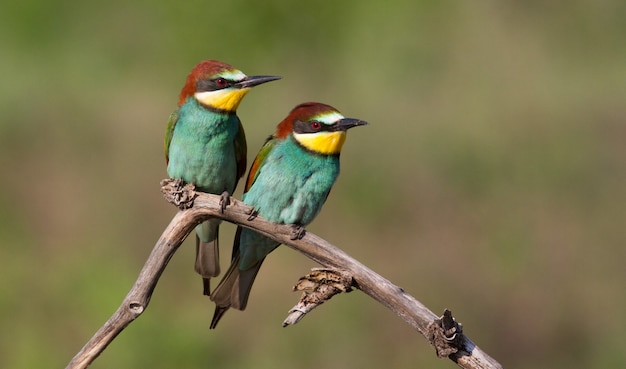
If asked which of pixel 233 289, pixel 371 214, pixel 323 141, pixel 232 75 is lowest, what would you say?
pixel 371 214

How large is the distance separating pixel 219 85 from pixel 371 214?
89.5 inches

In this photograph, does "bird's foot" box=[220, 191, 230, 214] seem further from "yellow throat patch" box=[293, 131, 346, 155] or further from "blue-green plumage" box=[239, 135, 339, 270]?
"yellow throat patch" box=[293, 131, 346, 155]

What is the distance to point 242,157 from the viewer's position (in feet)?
12.4

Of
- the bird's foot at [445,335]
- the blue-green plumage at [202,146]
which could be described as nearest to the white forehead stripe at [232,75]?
the blue-green plumage at [202,146]

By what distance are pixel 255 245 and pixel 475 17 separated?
11.8 feet

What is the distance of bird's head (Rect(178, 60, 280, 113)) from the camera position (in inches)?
136

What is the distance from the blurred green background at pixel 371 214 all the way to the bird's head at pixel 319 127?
173 cm

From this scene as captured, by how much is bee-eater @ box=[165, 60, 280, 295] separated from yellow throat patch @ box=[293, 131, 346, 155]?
9.5 inches

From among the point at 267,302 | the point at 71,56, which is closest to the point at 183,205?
the point at 267,302

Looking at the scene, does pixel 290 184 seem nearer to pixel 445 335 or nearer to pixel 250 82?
pixel 250 82

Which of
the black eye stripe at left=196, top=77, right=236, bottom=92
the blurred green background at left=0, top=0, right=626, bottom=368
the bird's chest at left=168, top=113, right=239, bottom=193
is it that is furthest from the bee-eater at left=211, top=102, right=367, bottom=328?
the blurred green background at left=0, top=0, right=626, bottom=368

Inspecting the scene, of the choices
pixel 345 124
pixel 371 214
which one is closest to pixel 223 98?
pixel 345 124

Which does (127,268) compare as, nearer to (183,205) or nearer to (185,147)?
(185,147)

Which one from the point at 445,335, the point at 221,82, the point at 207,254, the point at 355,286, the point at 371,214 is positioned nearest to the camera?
the point at 445,335
